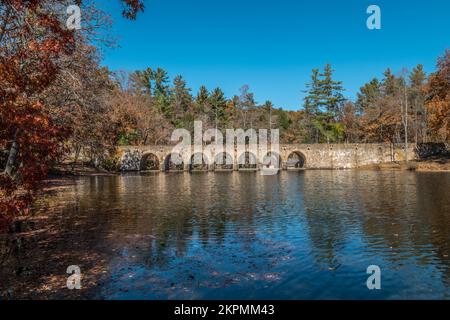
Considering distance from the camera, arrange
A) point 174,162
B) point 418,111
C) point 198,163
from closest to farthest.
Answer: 1. point 174,162
2. point 198,163
3. point 418,111

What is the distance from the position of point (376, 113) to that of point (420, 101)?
56.5ft

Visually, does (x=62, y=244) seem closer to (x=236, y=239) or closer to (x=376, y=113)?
(x=236, y=239)

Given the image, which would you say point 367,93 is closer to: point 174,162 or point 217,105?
point 217,105

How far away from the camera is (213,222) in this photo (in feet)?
51.8

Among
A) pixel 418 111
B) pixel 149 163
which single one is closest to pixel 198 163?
pixel 149 163

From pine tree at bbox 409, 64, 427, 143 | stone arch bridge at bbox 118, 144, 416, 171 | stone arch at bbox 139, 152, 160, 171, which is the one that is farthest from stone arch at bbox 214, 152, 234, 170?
pine tree at bbox 409, 64, 427, 143

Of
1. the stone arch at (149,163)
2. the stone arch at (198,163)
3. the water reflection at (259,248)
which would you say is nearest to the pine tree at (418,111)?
the stone arch at (198,163)

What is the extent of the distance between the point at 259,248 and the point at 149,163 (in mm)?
61273

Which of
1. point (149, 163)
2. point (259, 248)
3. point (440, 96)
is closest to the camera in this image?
point (259, 248)

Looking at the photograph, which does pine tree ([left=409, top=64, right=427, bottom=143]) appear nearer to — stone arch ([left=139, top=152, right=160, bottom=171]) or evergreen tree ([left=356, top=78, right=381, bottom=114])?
evergreen tree ([left=356, top=78, right=381, bottom=114])

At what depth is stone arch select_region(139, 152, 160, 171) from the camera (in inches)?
2462

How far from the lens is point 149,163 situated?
70.8 metres

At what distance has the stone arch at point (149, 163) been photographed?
205ft
